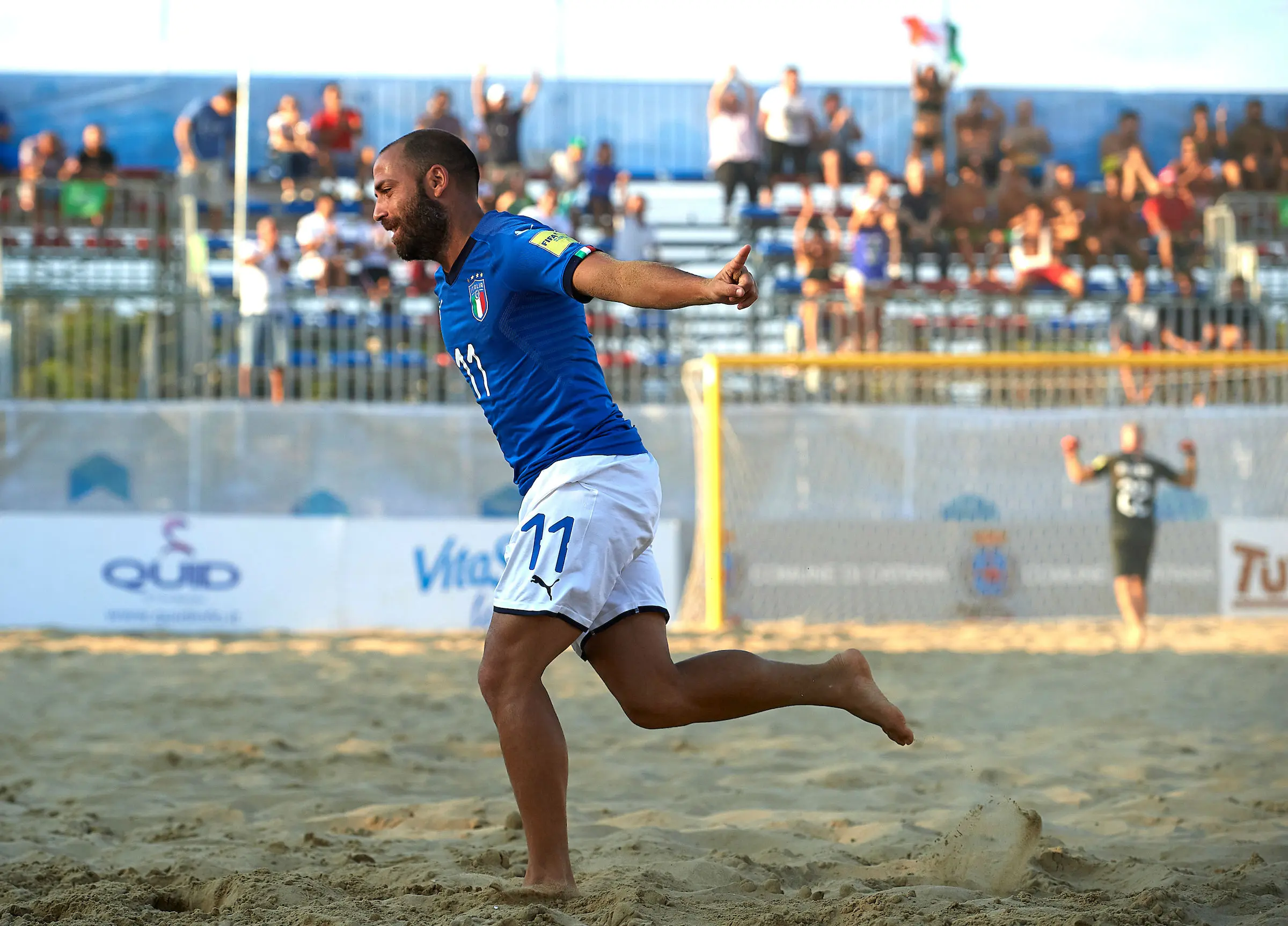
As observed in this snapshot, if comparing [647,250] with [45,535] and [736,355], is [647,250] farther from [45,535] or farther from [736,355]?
[45,535]

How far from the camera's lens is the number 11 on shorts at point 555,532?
10.3 feet

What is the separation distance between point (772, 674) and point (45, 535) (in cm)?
960

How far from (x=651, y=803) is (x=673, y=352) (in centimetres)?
853

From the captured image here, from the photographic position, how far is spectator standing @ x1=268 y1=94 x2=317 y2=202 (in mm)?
14750

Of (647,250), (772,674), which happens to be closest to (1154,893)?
(772,674)

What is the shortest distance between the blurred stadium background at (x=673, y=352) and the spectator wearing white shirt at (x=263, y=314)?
0.04m

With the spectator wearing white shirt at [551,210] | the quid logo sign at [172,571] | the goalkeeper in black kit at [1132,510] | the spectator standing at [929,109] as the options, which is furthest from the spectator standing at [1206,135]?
the quid logo sign at [172,571]

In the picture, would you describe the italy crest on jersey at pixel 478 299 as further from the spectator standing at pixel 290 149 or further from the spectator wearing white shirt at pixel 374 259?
the spectator standing at pixel 290 149

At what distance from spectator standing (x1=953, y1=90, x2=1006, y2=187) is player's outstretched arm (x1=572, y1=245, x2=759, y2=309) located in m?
13.0

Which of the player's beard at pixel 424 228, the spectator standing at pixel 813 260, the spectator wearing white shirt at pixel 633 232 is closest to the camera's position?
the player's beard at pixel 424 228

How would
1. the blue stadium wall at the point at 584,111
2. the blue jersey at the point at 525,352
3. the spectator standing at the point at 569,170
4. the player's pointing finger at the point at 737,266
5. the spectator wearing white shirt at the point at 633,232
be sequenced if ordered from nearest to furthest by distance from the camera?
1. the player's pointing finger at the point at 737,266
2. the blue jersey at the point at 525,352
3. the spectator wearing white shirt at the point at 633,232
4. the spectator standing at the point at 569,170
5. the blue stadium wall at the point at 584,111

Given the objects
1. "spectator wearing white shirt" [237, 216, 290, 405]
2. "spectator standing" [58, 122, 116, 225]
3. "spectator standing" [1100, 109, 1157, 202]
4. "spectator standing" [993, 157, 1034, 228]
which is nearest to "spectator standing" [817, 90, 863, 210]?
"spectator standing" [993, 157, 1034, 228]

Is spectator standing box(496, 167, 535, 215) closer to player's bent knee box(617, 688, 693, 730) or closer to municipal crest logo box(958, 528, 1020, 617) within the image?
municipal crest logo box(958, 528, 1020, 617)

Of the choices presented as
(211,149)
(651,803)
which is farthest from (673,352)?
(651,803)
